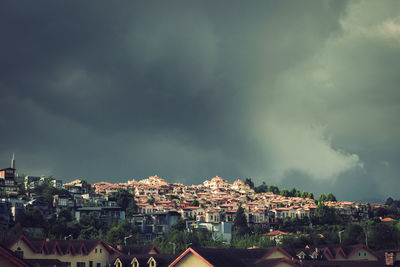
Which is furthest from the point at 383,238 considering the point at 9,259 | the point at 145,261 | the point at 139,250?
the point at 9,259

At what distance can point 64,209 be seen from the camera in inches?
6742

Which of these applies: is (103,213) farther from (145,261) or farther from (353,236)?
(145,261)

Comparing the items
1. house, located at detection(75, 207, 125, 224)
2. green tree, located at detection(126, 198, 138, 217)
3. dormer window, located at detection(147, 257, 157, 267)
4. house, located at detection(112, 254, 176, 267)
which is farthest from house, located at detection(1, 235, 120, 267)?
green tree, located at detection(126, 198, 138, 217)

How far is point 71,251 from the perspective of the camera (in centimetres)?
8569

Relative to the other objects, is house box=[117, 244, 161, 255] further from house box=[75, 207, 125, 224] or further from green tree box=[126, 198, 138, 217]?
green tree box=[126, 198, 138, 217]

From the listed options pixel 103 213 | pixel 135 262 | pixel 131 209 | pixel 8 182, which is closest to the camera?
pixel 135 262

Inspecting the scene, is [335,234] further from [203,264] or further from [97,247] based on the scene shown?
[203,264]

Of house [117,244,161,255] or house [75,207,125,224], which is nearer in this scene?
house [117,244,161,255]

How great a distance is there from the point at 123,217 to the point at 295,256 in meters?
106

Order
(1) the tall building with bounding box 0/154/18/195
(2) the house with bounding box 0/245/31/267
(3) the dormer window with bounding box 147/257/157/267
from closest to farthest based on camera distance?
(2) the house with bounding box 0/245/31/267, (3) the dormer window with bounding box 147/257/157/267, (1) the tall building with bounding box 0/154/18/195

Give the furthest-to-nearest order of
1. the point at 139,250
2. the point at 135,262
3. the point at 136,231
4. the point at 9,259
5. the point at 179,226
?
1. the point at 179,226
2. the point at 136,231
3. the point at 139,250
4. the point at 135,262
5. the point at 9,259

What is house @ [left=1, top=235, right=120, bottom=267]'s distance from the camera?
272 ft

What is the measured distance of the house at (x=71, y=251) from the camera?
8281cm

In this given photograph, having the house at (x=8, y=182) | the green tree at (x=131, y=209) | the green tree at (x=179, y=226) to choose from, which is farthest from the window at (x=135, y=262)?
the house at (x=8, y=182)
